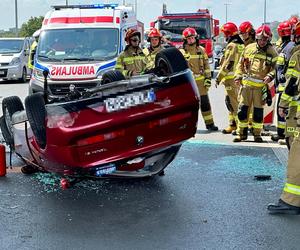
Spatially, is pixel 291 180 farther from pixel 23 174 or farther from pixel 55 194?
pixel 23 174

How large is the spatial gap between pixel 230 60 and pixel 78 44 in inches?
124

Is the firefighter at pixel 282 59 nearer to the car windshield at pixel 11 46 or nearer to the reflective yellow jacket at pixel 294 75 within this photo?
the reflective yellow jacket at pixel 294 75

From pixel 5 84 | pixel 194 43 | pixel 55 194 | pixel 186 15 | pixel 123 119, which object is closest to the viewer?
pixel 123 119

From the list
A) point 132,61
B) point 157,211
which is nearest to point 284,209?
point 157,211

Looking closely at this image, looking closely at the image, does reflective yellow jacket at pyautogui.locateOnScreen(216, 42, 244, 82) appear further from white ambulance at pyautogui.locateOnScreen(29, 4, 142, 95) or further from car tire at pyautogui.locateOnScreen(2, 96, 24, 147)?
car tire at pyautogui.locateOnScreen(2, 96, 24, 147)

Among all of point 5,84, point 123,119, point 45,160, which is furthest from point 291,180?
point 5,84

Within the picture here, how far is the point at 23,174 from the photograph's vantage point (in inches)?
254

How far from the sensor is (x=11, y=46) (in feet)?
70.8

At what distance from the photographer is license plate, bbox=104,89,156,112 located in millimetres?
4805

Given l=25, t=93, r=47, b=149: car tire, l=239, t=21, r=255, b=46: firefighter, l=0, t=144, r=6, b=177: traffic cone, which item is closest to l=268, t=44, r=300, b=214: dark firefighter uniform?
l=25, t=93, r=47, b=149: car tire

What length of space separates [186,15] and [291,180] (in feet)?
58.8

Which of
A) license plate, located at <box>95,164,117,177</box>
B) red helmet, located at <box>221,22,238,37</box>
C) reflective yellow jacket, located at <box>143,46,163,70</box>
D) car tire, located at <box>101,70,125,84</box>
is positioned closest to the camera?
license plate, located at <box>95,164,117,177</box>

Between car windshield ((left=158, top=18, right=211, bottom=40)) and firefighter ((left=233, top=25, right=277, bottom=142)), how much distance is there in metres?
13.8

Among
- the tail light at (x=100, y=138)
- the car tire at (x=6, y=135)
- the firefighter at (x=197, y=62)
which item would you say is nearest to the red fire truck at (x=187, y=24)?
the firefighter at (x=197, y=62)
